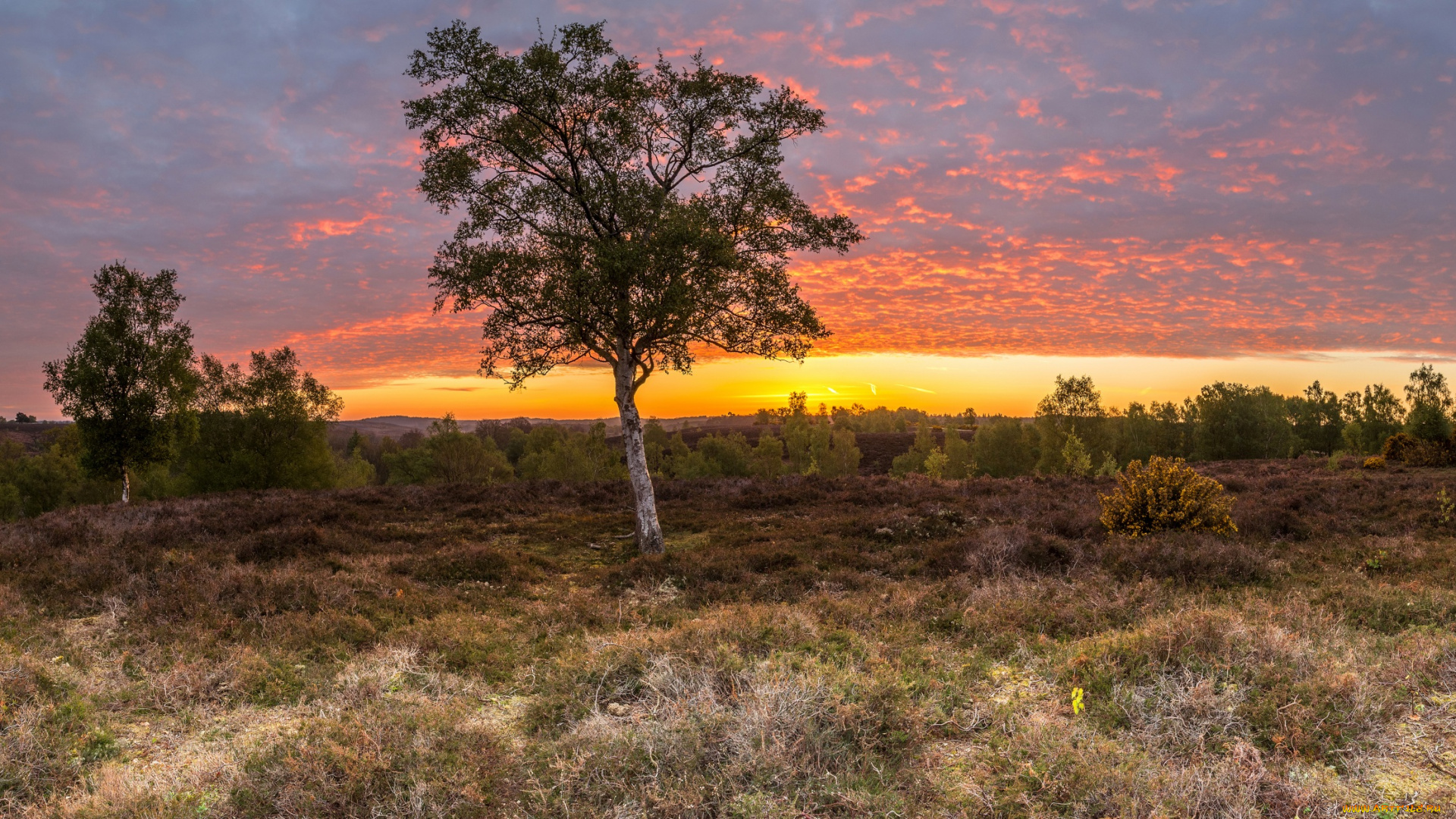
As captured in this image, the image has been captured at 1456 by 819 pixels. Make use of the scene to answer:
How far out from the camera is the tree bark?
15.8 m

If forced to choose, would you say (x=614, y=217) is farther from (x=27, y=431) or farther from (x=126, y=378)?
(x=27, y=431)

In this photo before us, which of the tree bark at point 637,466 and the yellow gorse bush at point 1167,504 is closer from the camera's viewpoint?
the yellow gorse bush at point 1167,504

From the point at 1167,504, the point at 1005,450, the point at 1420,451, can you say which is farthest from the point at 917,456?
the point at 1167,504

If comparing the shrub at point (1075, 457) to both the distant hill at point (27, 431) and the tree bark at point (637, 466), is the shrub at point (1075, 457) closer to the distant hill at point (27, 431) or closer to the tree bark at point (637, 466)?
the tree bark at point (637, 466)

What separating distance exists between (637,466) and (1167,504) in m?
12.2

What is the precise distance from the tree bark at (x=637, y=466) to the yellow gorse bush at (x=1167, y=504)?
10510 mm

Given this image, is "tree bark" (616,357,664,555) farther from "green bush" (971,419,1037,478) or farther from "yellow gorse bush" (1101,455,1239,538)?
"green bush" (971,419,1037,478)

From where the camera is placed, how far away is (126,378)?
1094 inches

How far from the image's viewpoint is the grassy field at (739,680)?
4.86 m

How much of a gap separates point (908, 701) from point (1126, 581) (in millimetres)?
6952

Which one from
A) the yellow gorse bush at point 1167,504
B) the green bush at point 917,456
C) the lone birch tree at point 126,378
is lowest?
the green bush at point 917,456

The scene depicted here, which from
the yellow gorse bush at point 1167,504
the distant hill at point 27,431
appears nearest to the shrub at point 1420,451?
the yellow gorse bush at point 1167,504

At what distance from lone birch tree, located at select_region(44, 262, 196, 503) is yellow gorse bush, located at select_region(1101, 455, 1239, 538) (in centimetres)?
3647

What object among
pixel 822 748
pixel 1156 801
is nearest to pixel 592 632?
pixel 822 748
